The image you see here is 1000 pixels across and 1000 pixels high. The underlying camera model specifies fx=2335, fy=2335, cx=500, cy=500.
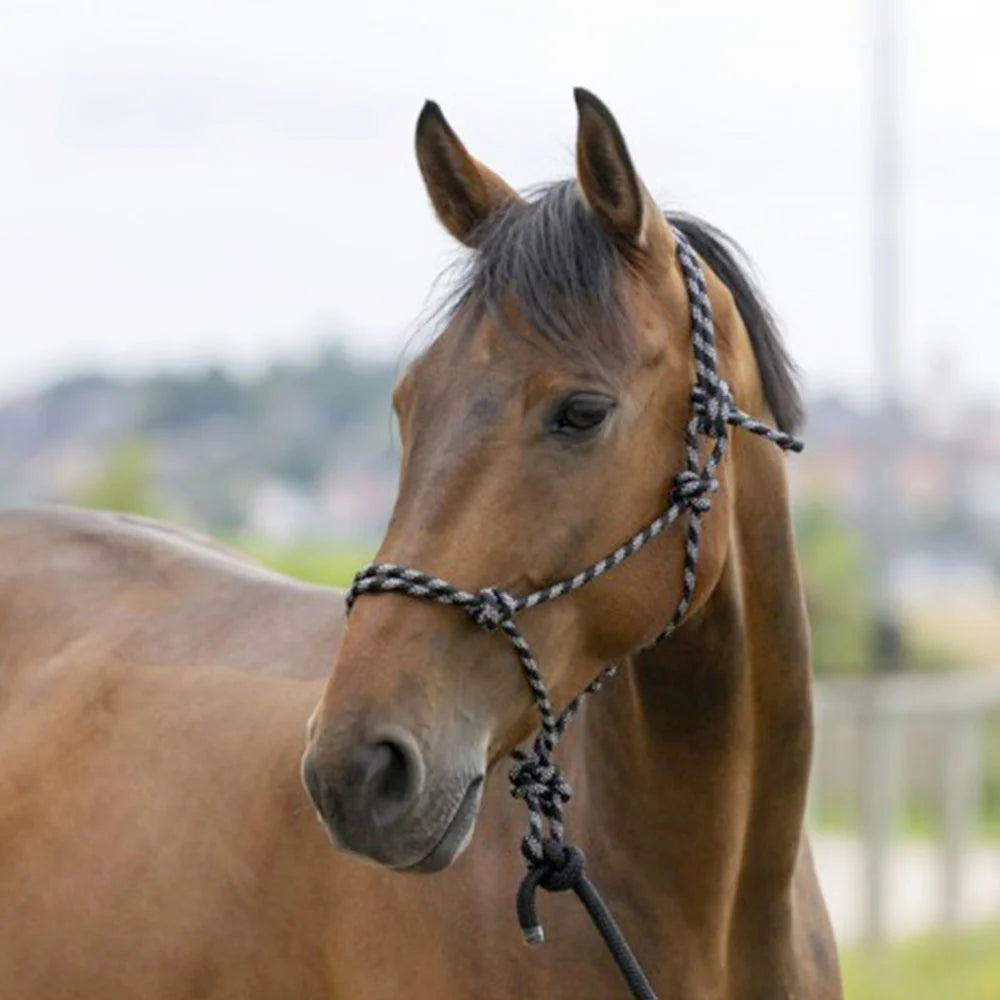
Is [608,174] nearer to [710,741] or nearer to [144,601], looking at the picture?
[710,741]

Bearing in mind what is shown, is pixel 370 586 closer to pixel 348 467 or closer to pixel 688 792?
pixel 688 792

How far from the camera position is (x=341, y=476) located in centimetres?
3011

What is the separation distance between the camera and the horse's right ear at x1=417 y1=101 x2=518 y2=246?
155 inches

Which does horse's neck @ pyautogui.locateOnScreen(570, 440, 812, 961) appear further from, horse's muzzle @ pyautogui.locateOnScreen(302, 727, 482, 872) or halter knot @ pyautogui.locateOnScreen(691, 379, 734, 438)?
horse's muzzle @ pyautogui.locateOnScreen(302, 727, 482, 872)

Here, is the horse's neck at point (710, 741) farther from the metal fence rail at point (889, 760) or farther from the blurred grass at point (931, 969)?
the metal fence rail at point (889, 760)

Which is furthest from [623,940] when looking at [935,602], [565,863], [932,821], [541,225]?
[935,602]

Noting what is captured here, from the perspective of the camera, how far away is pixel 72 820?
15.1 ft

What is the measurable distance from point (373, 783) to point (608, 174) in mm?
1053

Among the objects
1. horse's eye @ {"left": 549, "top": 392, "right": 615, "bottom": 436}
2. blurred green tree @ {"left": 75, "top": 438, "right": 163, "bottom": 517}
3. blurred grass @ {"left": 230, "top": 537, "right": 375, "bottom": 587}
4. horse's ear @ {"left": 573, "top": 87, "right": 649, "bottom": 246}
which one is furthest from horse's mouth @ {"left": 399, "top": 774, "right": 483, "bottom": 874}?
blurred green tree @ {"left": 75, "top": 438, "right": 163, "bottom": 517}

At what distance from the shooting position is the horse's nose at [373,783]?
3334 mm

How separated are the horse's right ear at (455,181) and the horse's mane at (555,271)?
7 cm

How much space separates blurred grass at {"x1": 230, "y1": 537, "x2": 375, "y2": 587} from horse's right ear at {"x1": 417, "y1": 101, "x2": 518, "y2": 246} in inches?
434

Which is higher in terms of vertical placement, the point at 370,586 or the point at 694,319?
the point at 694,319

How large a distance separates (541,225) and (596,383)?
30cm
